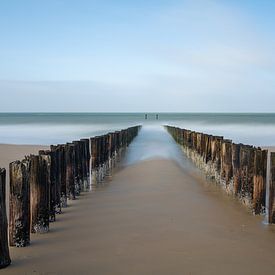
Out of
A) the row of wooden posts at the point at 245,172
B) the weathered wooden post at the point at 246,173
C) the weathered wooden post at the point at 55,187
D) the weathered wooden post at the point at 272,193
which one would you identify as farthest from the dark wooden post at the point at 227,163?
the weathered wooden post at the point at 55,187

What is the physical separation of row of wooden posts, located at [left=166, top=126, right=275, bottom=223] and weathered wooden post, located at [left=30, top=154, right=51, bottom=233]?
304 cm

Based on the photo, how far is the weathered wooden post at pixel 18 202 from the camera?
480 centimetres

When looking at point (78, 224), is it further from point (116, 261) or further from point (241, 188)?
point (241, 188)

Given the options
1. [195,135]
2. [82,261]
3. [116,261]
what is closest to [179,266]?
[116,261]

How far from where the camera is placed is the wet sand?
4324 mm

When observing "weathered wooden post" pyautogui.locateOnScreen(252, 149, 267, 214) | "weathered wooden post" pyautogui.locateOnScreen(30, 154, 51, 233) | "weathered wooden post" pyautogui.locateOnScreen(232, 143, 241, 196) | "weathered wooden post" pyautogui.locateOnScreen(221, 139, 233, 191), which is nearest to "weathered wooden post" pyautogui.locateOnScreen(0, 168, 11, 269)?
"weathered wooden post" pyautogui.locateOnScreen(30, 154, 51, 233)

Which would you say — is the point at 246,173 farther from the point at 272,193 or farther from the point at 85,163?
the point at 85,163

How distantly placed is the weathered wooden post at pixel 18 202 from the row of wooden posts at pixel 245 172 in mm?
3289

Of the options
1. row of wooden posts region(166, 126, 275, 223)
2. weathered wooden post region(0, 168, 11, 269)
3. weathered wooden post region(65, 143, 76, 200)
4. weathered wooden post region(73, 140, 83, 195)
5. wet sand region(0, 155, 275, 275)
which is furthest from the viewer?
weathered wooden post region(73, 140, 83, 195)

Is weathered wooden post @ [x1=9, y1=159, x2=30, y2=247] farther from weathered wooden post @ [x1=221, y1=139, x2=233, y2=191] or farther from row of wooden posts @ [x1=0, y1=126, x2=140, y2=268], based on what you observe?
weathered wooden post @ [x1=221, y1=139, x2=233, y2=191]

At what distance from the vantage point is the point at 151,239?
17.1 ft

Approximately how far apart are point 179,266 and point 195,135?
40.3ft

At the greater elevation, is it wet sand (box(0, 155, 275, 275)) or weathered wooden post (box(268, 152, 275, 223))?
weathered wooden post (box(268, 152, 275, 223))

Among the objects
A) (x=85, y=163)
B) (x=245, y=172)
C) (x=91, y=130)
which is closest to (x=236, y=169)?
(x=245, y=172)
